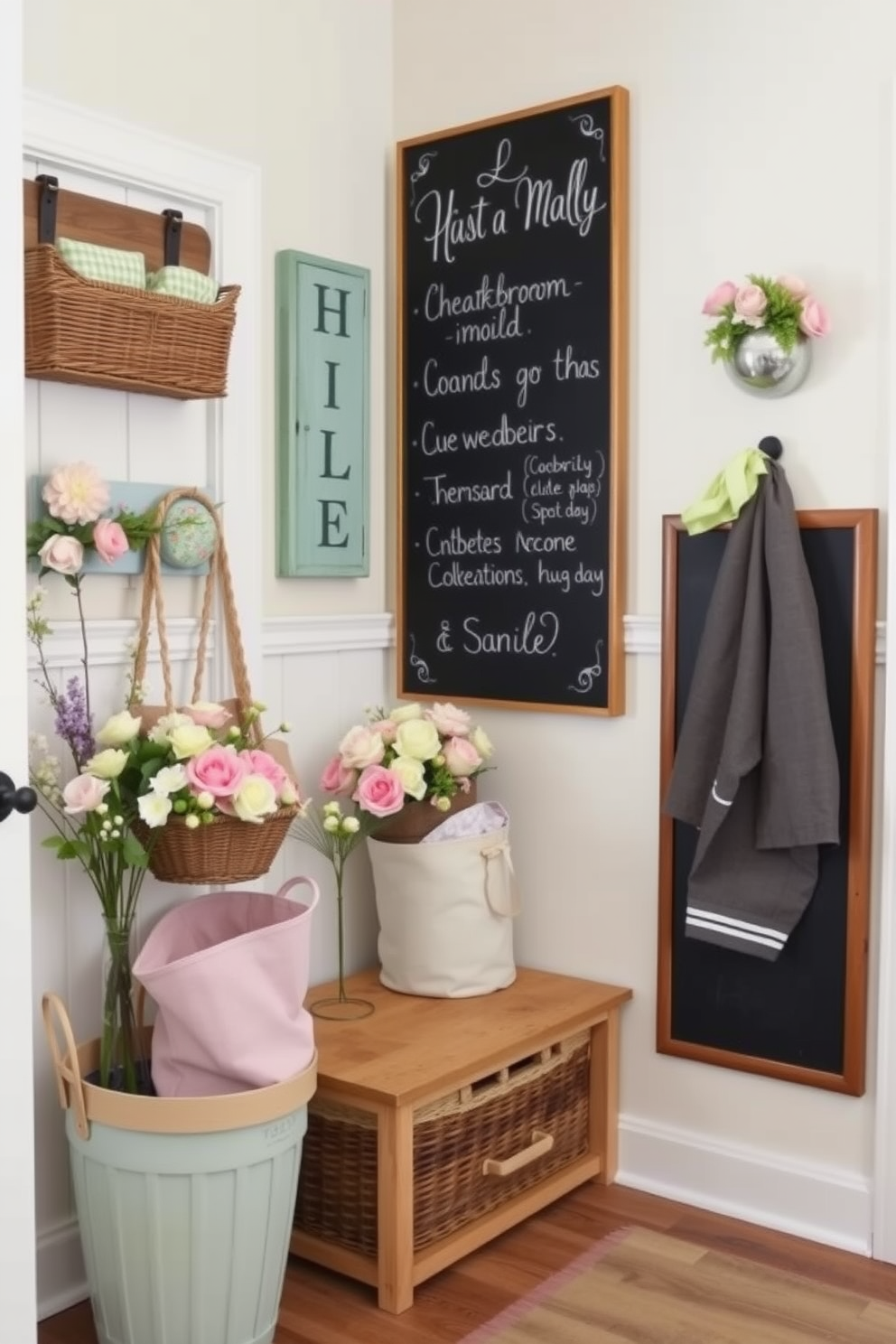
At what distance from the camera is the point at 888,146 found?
2.45 meters

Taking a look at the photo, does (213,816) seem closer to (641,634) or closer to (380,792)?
(380,792)

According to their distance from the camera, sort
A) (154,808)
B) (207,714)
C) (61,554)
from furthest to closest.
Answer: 1. (207,714)
2. (61,554)
3. (154,808)

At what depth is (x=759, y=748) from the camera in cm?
249

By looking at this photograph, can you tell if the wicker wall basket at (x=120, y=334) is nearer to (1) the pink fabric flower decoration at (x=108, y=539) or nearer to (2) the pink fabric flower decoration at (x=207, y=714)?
(1) the pink fabric flower decoration at (x=108, y=539)

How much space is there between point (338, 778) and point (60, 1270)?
97 centimetres

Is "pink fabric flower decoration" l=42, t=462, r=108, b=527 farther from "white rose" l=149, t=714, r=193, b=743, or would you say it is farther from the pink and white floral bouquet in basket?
the pink and white floral bouquet in basket

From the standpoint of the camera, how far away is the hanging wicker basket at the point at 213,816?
226cm

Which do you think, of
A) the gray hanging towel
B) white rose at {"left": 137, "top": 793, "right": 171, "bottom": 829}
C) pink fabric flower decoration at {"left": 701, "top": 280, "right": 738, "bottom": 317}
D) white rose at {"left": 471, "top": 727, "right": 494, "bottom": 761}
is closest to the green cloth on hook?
the gray hanging towel

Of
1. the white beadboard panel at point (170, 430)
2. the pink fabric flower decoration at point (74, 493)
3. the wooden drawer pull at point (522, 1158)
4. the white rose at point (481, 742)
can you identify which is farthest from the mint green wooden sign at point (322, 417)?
the wooden drawer pull at point (522, 1158)

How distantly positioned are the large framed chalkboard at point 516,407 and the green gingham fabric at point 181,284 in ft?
2.20

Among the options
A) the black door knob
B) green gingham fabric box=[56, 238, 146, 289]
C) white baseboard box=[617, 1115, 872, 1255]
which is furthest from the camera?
white baseboard box=[617, 1115, 872, 1255]

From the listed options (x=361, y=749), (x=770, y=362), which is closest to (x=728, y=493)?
(x=770, y=362)

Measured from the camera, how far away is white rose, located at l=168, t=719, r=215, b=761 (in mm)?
2225

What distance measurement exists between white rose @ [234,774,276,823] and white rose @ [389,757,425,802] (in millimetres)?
440
